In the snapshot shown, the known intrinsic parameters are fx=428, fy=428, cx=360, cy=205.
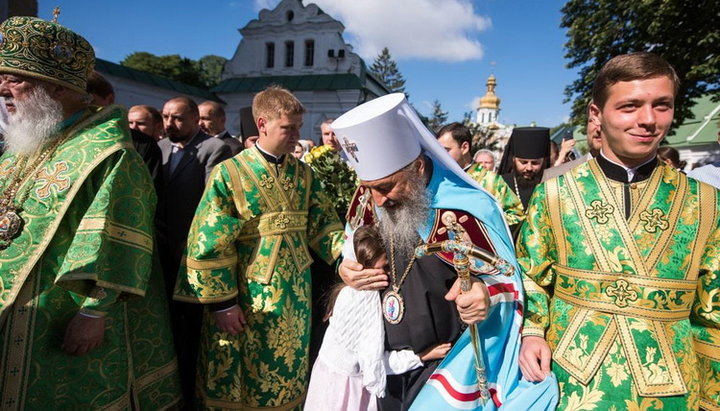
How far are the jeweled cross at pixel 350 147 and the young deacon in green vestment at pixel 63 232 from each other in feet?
3.95

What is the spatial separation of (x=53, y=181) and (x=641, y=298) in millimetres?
2823

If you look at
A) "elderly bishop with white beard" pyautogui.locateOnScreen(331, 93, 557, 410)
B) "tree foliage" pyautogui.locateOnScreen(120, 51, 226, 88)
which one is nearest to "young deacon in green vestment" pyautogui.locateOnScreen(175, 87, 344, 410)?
"elderly bishop with white beard" pyautogui.locateOnScreen(331, 93, 557, 410)

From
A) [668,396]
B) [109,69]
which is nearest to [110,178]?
[668,396]

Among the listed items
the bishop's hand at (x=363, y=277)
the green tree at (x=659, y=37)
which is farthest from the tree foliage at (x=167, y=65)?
the bishop's hand at (x=363, y=277)

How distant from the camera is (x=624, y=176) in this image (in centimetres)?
182

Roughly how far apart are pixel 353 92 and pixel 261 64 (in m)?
10.0

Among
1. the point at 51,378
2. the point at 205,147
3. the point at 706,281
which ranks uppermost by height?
the point at 205,147

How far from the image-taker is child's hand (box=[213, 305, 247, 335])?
2.90 m

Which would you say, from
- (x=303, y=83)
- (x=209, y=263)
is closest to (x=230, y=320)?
(x=209, y=263)

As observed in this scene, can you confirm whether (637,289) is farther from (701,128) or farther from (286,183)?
(701,128)

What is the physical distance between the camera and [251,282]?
9.89 feet

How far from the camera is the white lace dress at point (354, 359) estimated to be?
Answer: 215 centimetres

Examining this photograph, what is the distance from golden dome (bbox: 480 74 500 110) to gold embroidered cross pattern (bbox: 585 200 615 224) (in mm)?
103395

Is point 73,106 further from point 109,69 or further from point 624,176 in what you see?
point 109,69
